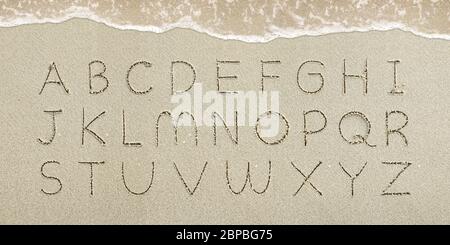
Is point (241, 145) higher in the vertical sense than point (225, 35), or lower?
lower

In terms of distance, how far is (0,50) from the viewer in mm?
1115

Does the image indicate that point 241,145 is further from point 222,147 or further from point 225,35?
point 225,35

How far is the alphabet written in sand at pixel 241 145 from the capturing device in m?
1.11

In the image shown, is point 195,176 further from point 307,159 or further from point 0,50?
point 0,50

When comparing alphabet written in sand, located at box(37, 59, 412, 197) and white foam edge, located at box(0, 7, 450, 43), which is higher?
white foam edge, located at box(0, 7, 450, 43)

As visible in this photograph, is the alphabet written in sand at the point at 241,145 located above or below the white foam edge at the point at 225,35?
below

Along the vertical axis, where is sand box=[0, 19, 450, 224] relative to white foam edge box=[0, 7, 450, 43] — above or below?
below

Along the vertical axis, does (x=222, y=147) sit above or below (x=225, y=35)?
below

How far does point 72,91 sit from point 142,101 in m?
0.11

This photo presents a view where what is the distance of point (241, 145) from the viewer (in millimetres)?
1114

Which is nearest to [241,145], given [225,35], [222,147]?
[222,147]

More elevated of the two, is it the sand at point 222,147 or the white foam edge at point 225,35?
the white foam edge at point 225,35

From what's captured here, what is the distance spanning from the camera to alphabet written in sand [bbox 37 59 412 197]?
111 cm
